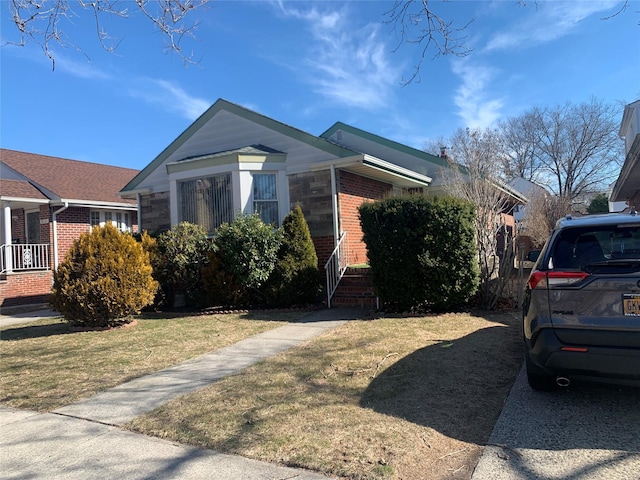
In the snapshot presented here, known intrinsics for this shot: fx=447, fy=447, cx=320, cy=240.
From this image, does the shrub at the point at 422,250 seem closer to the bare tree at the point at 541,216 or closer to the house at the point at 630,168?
the house at the point at 630,168

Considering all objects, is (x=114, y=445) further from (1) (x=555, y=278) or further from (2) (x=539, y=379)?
Result: (1) (x=555, y=278)

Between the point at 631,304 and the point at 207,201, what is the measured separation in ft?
34.2

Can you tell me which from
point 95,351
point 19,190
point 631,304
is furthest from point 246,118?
point 631,304

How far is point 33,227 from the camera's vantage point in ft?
54.5

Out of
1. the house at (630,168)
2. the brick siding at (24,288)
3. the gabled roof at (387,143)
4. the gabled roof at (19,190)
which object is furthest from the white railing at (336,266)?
the gabled roof at (19,190)

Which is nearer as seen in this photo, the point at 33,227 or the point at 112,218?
the point at 33,227

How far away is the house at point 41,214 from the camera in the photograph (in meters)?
14.3

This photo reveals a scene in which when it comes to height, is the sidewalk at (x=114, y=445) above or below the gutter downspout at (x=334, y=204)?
below

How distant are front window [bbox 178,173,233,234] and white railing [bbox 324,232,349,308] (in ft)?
9.89

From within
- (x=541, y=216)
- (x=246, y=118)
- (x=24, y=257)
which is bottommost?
(x=24, y=257)

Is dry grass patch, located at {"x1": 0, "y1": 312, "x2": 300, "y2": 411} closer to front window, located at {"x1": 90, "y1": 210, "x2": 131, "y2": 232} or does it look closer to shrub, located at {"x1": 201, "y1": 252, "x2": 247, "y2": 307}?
shrub, located at {"x1": 201, "y1": 252, "x2": 247, "y2": 307}

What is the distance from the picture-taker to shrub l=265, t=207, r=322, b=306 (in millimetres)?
10117

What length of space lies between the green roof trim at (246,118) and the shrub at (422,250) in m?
2.78

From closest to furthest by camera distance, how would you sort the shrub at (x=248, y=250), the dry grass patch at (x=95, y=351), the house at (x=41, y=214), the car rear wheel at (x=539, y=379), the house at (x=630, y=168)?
the car rear wheel at (x=539, y=379) < the dry grass patch at (x=95, y=351) < the house at (x=630, y=168) < the shrub at (x=248, y=250) < the house at (x=41, y=214)
